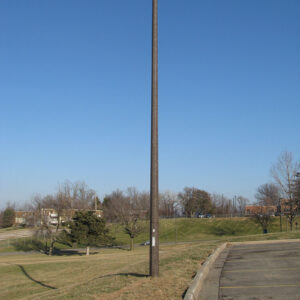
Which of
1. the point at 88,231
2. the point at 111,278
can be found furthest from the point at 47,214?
the point at 111,278

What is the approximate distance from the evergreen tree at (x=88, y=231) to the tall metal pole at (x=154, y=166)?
41.5 m

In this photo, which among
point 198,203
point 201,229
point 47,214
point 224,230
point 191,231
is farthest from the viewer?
point 198,203

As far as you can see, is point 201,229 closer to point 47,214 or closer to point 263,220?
point 263,220

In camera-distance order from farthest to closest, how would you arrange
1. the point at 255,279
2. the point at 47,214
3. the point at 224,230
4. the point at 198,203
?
the point at 198,203 → the point at 224,230 → the point at 47,214 → the point at 255,279

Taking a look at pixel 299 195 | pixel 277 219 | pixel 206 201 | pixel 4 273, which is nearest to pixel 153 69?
pixel 4 273

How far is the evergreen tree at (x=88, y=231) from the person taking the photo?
50.2 m

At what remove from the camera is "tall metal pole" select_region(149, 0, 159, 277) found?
1050 centimetres

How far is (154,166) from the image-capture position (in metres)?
10.8

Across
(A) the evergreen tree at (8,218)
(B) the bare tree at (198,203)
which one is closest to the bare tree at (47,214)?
(A) the evergreen tree at (8,218)

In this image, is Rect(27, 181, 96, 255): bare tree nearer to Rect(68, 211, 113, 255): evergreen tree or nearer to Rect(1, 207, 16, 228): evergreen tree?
Rect(68, 211, 113, 255): evergreen tree

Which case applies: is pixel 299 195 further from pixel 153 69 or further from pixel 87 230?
pixel 153 69

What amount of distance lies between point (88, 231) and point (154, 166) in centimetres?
4268

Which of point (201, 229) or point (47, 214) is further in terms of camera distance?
point (201, 229)

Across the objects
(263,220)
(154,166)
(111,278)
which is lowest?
(263,220)
